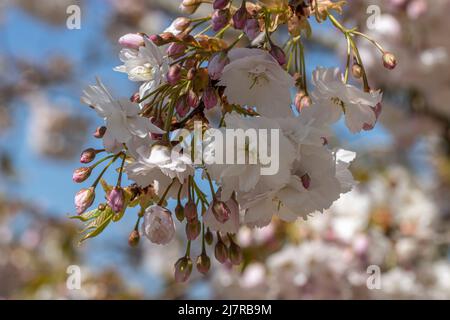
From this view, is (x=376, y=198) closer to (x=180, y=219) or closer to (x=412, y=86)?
(x=412, y=86)

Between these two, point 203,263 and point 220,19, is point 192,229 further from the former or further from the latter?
point 220,19

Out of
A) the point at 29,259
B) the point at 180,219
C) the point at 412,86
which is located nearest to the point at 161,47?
the point at 180,219

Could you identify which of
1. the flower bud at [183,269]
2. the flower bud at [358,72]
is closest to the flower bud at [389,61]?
the flower bud at [358,72]

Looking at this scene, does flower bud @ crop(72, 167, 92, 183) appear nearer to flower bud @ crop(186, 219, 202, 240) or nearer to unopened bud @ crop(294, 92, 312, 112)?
flower bud @ crop(186, 219, 202, 240)

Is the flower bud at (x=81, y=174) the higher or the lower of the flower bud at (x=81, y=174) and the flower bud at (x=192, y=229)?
the higher

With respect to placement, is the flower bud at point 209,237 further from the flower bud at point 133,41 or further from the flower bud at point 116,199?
the flower bud at point 133,41
